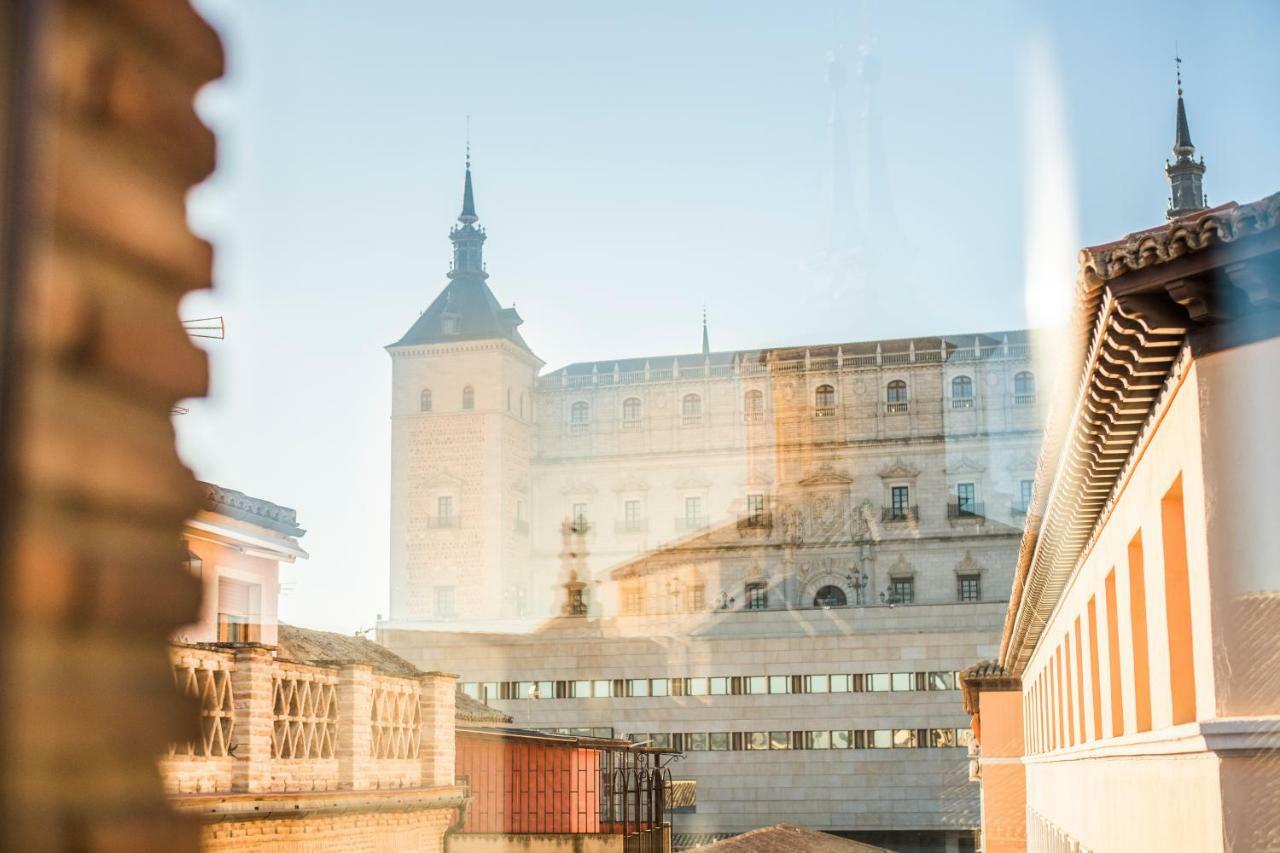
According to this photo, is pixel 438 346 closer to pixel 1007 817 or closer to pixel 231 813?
pixel 1007 817

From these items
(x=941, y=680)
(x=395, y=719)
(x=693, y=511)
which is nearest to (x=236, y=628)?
(x=395, y=719)

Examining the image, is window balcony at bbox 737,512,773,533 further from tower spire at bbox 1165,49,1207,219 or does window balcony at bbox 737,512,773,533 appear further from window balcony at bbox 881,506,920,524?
tower spire at bbox 1165,49,1207,219

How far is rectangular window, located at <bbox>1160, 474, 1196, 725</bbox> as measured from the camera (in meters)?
6.57

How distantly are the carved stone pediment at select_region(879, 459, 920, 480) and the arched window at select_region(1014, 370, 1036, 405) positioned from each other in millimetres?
5144

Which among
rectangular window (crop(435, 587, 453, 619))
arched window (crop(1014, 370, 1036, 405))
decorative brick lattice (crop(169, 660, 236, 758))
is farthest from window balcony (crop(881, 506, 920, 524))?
decorative brick lattice (crop(169, 660, 236, 758))

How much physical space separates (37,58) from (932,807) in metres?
45.7

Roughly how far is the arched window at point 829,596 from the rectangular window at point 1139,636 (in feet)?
178

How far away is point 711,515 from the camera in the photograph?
67.0m

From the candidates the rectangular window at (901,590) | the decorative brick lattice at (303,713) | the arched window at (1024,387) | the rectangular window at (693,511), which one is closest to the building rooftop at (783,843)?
the decorative brick lattice at (303,713)

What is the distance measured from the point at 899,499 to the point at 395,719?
50127 millimetres

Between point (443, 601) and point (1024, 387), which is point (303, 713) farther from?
point (443, 601)

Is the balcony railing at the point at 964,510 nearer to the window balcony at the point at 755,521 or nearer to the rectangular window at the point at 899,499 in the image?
the rectangular window at the point at 899,499

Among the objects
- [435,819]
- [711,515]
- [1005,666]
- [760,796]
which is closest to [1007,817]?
[1005,666]

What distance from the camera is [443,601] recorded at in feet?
221
